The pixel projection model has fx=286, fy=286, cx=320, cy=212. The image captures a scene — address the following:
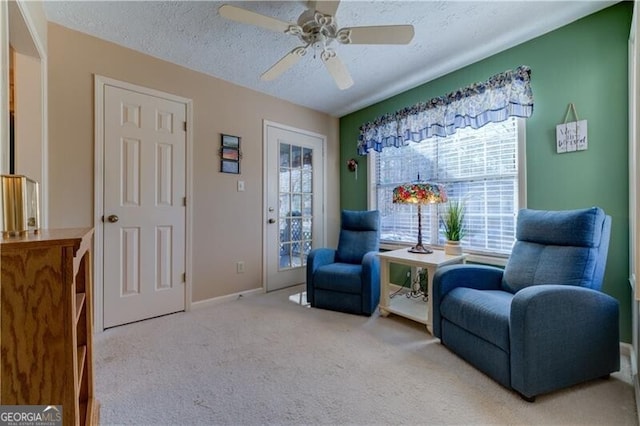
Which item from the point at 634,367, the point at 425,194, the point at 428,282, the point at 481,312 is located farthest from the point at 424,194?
the point at 634,367

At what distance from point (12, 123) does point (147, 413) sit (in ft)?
6.63

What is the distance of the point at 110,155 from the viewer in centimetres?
233

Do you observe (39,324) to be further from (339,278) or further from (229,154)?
(229,154)

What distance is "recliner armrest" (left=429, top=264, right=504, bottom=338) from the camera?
199 centimetres

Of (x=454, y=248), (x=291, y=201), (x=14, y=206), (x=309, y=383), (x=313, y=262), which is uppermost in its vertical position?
(x=291, y=201)

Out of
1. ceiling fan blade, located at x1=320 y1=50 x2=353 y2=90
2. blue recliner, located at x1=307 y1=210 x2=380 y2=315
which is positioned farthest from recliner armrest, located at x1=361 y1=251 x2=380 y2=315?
ceiling fan blade, located at x1=320 y1=50 x2=353 y2=90

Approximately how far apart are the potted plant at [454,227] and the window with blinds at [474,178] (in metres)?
0.05

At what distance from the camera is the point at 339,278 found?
266cm

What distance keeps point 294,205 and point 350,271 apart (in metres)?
1.31

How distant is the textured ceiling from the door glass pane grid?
3.13 feet

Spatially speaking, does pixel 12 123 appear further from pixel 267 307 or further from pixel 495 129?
pixel 495 129

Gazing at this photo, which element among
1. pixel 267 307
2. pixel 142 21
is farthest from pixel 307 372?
pixel 142 21

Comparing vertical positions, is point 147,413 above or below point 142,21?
below

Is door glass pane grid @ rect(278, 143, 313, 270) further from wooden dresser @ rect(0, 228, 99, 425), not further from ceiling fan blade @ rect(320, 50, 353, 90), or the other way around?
Answer: wooden dresser @ rect(0, 228, 99, 425)
